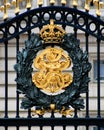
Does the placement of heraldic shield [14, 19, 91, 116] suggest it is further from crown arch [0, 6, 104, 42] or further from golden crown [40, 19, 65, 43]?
crown arch [0, 6, 104, 42]

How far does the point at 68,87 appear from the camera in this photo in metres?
14.0

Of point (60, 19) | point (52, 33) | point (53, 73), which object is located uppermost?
point (60, 19)

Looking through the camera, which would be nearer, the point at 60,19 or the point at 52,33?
the point at 52,33

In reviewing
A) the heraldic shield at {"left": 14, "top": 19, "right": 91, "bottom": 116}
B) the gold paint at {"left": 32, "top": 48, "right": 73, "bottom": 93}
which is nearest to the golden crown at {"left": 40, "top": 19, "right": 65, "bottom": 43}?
the heraldic shield at {"left": 14, "top": 19, "right": 91, "bottom": 116}

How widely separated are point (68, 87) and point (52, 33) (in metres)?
0.80

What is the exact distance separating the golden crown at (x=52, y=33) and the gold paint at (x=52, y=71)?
132mm

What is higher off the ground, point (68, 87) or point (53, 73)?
point (53, 73)

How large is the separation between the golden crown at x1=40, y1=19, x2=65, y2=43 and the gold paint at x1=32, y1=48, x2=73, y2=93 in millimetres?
132

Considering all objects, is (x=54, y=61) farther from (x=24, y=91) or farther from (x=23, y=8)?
(x=23, y=8)

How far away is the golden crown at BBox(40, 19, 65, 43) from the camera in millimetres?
13953

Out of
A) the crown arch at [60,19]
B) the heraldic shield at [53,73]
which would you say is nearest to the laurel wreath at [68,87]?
the heraldic shield at [53,73]

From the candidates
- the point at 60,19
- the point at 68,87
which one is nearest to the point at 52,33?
the point at 60,19

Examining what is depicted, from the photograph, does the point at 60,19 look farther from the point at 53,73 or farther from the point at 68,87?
the point at 68,87

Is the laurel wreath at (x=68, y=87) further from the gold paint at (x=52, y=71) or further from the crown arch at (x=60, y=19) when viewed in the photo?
the crown arch at (x=60, y=19)
